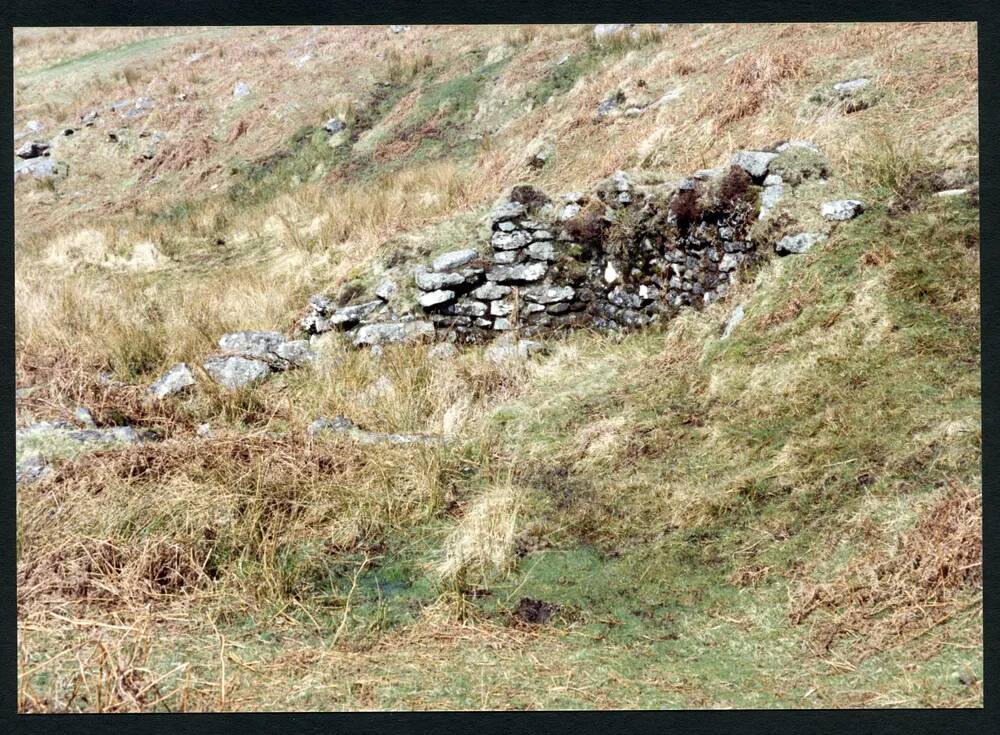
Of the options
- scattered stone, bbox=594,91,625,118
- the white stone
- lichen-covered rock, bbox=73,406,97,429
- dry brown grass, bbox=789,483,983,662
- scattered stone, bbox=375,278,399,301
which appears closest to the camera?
dry brown grass, bbox=789,483,983,662

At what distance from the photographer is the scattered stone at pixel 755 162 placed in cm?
691

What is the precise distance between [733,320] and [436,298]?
2.68 metres

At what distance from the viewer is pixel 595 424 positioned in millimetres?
5805

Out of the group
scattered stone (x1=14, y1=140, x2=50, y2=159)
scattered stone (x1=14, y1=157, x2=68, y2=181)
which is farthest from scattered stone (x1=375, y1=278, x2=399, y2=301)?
scattered stone (x1=14, y1=140, x2=50, y2=159)

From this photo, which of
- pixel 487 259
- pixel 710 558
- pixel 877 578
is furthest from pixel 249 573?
pixel 487 259

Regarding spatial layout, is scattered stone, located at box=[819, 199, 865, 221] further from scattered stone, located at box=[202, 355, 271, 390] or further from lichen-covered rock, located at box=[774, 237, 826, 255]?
scattered stone, located at box=[202, 355, 271, 390]

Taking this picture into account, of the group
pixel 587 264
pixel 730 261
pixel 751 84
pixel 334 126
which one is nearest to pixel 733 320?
pixel 730 261

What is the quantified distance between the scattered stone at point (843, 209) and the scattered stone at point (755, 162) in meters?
0.73

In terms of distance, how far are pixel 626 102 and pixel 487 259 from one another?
338 cm

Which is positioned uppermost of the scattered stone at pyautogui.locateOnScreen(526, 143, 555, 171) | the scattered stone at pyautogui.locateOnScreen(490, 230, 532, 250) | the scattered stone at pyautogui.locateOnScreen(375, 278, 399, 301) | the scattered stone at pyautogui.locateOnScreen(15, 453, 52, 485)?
the scattered stone at pyautogui.locateOnScreen(526, 143, 555, 171)

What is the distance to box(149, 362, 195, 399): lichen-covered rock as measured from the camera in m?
6.46

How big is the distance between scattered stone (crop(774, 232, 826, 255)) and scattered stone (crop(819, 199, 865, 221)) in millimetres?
182

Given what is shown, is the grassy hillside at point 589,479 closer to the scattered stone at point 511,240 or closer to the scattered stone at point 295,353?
the scattered stone at point 295,353

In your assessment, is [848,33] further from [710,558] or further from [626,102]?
[710,558]
